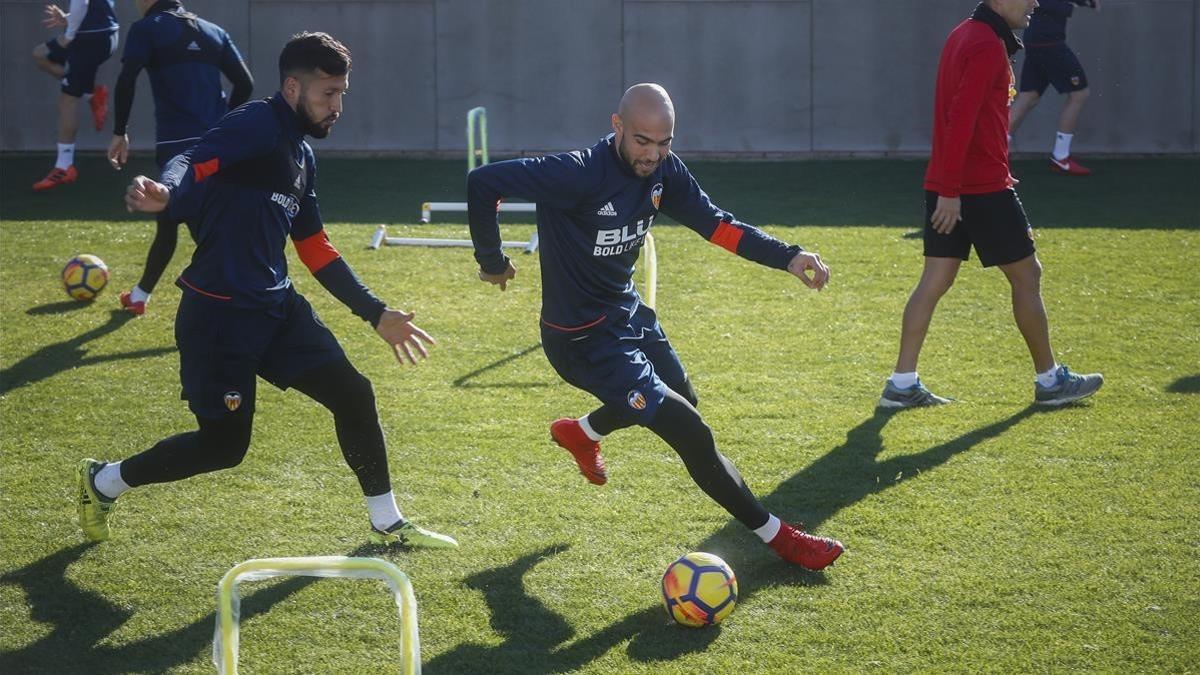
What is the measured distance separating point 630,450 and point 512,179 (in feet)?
6.48

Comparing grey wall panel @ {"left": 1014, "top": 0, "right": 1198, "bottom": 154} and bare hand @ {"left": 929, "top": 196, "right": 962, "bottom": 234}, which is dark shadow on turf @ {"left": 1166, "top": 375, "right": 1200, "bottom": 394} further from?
grey wall panel @ {"left": 1014, "top": 0, "right": 1198, "bottom": 154}

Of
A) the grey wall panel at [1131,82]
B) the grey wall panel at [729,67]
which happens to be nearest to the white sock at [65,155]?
the grey wall panel at [729,67]

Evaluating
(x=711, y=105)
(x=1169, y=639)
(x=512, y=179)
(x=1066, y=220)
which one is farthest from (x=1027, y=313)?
(x=711, y=105)

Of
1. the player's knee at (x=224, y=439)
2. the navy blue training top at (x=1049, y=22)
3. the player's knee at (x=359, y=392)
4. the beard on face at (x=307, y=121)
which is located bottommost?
the player's knee at (x=224, y=439)

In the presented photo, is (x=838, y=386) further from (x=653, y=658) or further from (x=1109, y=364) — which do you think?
(x=653, y=658)

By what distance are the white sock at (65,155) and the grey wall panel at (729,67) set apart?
6.19 metres

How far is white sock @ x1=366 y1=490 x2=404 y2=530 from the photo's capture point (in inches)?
212

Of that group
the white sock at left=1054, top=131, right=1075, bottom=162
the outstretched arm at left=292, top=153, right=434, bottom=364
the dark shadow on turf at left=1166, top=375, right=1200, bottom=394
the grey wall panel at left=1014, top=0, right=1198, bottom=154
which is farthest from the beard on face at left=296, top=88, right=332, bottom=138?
the grey wall panel at left=1014, top=0, right=1198, bottom=154

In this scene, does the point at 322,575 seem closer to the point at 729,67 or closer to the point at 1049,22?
the point at 1049,22

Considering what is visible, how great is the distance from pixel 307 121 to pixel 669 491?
2.32m

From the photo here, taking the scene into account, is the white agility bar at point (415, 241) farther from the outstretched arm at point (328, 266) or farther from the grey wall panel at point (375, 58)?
the outstretched arm at point (328, 266)

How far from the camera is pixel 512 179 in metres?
5.03

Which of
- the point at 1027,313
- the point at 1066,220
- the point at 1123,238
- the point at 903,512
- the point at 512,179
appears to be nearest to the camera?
the point at 512,179

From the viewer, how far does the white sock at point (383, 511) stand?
538cm
